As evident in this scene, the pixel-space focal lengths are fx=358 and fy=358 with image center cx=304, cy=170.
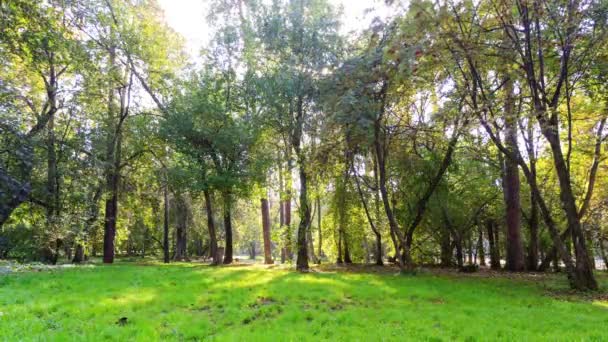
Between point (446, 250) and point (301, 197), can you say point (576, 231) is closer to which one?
point (446, 250)

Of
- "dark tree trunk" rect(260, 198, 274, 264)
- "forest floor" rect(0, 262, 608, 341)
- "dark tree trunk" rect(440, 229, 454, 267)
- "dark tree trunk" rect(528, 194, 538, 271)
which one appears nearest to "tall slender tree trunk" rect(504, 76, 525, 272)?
"dark tree trunk" rect(528, 194, 538, 271)

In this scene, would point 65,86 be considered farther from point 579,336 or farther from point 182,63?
point 579,336

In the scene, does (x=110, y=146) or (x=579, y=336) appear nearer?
(x=579, y=336)

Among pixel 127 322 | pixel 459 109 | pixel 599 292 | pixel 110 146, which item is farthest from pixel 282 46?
pixel 599 292

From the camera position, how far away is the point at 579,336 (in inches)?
207

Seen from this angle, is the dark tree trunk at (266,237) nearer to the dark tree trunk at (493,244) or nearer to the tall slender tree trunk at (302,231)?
the tall slender tree trunk at (302,231)

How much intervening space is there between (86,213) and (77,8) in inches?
555

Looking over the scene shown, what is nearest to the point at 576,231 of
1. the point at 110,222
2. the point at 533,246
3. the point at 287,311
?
the point at 533,246

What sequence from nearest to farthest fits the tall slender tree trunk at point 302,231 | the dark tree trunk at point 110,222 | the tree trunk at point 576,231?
the tree trunk at point 576,231, the tall slender tree trunk at point 302,231, the dark tree trunk at point 110,222

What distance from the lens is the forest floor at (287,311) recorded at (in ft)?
17.6

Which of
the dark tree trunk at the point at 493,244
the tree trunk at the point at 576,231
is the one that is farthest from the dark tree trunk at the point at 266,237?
the tree trunk at the point at 576,231

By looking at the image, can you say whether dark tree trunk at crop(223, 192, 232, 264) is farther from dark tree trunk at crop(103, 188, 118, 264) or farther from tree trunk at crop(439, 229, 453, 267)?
tree trunk at crop(439, 229, 453, 267)

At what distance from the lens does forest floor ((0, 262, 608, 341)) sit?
17.6ft

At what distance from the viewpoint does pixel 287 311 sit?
687 cm
